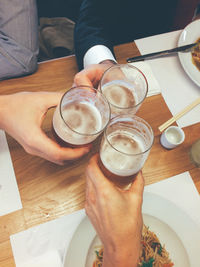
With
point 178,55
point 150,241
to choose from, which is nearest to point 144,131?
point 150,241

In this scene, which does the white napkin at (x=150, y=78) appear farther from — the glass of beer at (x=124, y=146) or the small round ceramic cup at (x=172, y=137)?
the glass of beer at (x=124, y=146)

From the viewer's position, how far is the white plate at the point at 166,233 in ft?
2.99

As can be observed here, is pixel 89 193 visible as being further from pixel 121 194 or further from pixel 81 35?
pixel 81 35

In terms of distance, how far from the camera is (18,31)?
1.42 m

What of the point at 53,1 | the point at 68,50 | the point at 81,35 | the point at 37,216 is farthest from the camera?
the point at 53,1

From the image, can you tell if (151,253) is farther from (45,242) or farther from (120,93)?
(120,93)

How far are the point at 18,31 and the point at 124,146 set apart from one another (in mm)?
1024

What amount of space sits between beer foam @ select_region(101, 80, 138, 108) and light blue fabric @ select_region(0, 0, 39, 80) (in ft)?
1.75

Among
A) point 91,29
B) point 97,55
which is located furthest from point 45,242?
point 91,29

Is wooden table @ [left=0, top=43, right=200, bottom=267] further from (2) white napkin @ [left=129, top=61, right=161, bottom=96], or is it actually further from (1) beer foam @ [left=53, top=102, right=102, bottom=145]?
(1) beer foam @ [left=53, top=102, right=102, bottom=145]

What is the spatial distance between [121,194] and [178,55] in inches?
35.0

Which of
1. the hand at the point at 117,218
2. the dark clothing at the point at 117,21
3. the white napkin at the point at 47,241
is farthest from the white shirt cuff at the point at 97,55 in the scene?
the white napkin at the point at 47,241

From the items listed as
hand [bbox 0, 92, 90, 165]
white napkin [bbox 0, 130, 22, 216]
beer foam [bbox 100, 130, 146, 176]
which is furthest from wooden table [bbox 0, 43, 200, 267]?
beer foam [bbox 100, 130, 146, 176]

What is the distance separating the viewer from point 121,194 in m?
0.81
